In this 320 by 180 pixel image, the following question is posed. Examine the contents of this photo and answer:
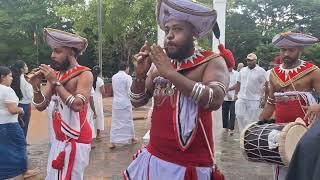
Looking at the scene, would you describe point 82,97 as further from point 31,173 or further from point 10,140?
point 31,173

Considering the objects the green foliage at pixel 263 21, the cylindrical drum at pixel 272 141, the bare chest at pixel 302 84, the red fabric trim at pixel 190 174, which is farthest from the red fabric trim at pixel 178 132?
the green foliage at pixel 263 21

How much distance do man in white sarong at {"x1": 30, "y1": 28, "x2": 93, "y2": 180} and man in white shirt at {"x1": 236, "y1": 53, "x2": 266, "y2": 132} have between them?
6260 mm

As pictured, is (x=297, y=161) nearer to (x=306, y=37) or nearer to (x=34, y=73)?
(x=34, y=73)

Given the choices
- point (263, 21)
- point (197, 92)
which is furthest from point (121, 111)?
point (263, 21)

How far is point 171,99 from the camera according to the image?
132 inches

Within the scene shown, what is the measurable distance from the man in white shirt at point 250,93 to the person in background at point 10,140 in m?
5.32

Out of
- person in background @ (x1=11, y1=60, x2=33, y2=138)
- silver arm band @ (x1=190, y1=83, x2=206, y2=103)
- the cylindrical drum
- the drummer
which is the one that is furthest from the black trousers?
silver arm band @ (x1=190, y1=83, x2=206, y2=103)

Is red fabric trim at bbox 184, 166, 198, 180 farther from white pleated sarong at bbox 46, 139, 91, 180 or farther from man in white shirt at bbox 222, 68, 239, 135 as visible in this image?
man in white shirt at bbox 222, 68, 239, 135

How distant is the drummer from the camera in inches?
200

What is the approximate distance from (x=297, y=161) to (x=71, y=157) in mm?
3382

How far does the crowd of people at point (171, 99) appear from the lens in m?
3.18

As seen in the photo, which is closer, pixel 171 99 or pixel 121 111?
pixel 171 99

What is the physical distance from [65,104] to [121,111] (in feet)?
19.5

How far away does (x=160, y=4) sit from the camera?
3.41 metres
